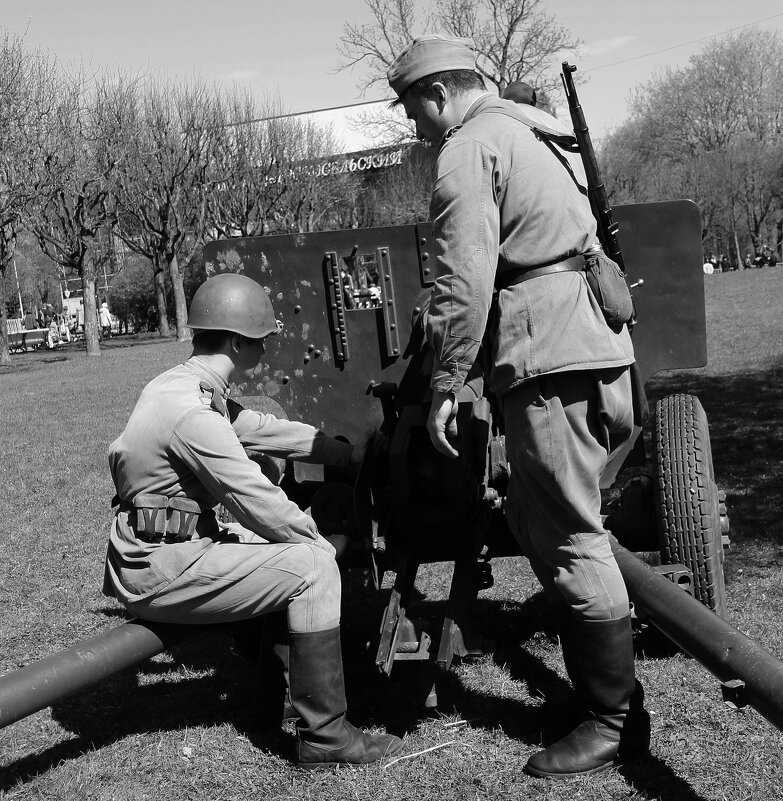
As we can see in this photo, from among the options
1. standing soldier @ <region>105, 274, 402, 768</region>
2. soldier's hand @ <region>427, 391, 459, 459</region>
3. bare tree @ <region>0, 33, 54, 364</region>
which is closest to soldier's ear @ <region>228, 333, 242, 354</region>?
standing soldier @ <region>105, 274, 402, 768</region>

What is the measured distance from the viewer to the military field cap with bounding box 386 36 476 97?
10.3 ft

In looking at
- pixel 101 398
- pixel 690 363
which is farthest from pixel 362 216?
pixel 690 363

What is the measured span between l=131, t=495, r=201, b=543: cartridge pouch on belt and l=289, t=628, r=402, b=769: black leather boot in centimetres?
49

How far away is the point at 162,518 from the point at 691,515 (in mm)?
1962

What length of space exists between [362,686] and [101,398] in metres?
12.2

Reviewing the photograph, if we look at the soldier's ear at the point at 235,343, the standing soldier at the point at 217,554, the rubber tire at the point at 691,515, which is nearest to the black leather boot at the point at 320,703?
the standing soldier at the point at 217,554

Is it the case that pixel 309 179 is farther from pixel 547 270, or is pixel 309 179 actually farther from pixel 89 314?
pixel 547 270

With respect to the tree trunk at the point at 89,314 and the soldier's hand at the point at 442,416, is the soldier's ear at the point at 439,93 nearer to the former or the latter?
the soldier's hand at the point at 442,416

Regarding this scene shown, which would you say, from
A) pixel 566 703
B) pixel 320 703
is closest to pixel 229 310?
pixel 320 703

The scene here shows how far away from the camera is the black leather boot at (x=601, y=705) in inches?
120

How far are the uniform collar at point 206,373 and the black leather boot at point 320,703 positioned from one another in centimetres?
86

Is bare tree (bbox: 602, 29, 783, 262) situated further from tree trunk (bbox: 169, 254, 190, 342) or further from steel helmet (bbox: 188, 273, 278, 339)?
steel helmet (bbox: 188, 273, 278, 339)

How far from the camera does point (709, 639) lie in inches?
110

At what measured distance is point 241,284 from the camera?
3523 mm
